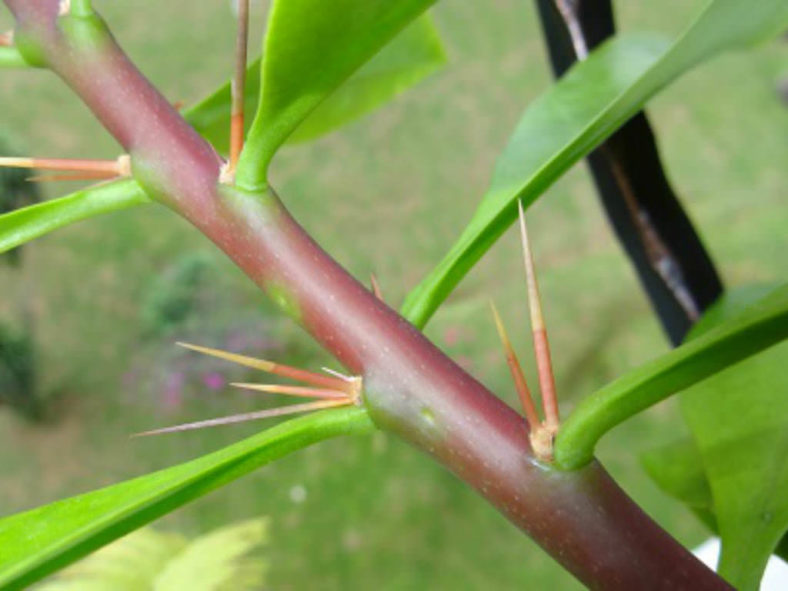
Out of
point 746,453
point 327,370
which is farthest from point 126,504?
point 746,453

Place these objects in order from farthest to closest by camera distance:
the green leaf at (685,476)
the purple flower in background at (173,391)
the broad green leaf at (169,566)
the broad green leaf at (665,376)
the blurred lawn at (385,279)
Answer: the purple flower in background at (173,391) → the blurred lawn at (385,279) → the broad green leaf at (169,566) → the green leaf at (685,476) → the broad green leaf at (665,376)

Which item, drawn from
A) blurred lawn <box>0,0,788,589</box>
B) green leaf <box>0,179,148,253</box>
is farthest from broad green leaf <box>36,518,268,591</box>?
green leaf <box>0,179,148,253</box>

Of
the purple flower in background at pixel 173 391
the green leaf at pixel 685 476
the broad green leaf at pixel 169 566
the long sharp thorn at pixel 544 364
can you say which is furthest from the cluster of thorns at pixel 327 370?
the purple flower in background at pixel 173 391

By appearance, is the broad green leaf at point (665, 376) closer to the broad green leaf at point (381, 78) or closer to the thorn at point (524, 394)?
the thorn at point (524, 394)

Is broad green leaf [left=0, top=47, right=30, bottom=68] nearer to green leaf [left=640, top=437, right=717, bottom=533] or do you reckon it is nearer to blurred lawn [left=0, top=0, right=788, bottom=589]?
green leaf [left=640, top=437, right=717, bottom=533]

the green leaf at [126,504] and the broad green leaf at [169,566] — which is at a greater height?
the green leaf at [126,504]

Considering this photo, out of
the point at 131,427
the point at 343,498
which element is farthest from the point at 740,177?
the point at 131,427

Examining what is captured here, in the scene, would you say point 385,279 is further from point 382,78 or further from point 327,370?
point 327,370

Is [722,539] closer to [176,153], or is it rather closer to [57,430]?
[176,153]
